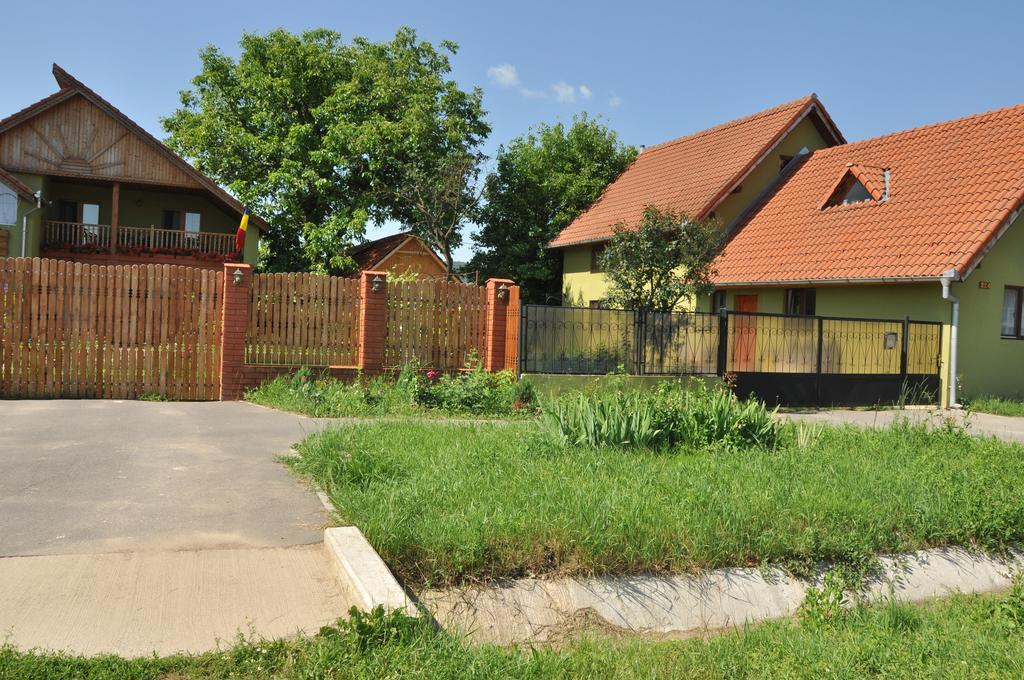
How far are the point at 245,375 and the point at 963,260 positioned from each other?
46.8 feet

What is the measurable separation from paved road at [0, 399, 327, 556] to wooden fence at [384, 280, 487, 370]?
4.10m

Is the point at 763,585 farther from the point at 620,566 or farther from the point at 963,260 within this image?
the point at 963,260

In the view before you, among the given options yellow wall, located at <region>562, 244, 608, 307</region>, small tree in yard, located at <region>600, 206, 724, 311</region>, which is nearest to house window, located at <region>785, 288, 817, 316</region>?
small tree in yard, located at <region>600, 206, 724, 311</region>

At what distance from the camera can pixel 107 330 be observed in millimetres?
13633

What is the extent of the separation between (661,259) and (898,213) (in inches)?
293

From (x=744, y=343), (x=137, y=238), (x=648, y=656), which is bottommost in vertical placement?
(x=648, y=656)

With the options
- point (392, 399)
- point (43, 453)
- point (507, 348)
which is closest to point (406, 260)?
point (507, 348)

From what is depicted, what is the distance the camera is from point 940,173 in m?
20.9

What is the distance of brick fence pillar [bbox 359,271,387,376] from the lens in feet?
48.2

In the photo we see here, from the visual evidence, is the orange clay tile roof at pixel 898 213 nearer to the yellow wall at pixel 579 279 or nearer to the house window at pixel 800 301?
the house window at pixel 800 301

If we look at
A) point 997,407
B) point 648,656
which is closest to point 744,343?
point 997,407

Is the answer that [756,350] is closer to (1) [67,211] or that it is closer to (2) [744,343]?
(2) [744,343]

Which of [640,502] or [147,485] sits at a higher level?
[640,502]

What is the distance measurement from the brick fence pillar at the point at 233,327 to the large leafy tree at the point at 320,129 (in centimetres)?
1976
